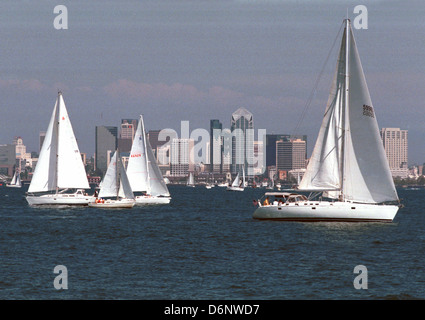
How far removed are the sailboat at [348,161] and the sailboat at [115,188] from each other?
29.1 m

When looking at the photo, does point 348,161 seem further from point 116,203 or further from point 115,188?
point 116,203

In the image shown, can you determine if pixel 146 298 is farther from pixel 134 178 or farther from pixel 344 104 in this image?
pixel 134 178

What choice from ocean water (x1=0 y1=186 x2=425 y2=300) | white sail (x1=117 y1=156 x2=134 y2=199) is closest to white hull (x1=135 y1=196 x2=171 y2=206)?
white sail (x1=117 y1=156 x2=134 y2=199)

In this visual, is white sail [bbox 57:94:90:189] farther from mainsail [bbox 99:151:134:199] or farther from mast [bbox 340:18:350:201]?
mast [bbox 340:18:350:201]

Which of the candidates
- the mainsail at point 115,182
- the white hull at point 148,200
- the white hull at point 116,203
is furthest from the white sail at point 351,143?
the white hull at point 148,200

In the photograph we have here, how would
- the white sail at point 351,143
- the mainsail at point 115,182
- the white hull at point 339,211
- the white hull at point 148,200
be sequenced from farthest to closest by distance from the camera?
the white hull at point 148,200
the mainsail at point 115,182
the white sail at point 351,143
the white hull at point 339,211

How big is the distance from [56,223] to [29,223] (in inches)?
122

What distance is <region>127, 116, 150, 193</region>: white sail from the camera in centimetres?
9381

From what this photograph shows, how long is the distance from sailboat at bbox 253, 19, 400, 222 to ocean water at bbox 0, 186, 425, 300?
5.16 ft

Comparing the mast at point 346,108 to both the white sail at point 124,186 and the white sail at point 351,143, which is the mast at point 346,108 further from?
the white sail at point 124,186

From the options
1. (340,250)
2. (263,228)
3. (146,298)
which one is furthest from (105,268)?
(263,228)

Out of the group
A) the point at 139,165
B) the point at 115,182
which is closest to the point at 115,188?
the point at 115,182

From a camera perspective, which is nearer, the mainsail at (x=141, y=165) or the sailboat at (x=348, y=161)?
the sailboat at (x=348, y=161)

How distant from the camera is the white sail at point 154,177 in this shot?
95.0m
